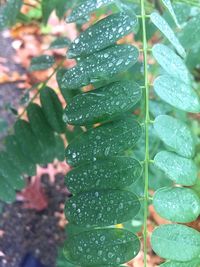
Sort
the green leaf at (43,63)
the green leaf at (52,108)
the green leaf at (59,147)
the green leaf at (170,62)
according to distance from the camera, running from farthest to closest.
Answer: the green leaf at (59,147) → the green leaf at (43,63) → the green leaf at (52,108) → the green leaf at (170,62)

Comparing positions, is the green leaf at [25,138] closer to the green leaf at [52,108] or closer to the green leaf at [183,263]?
the green leaf at [52,108]

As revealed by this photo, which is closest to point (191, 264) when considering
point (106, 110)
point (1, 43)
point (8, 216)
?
point (106, 110)

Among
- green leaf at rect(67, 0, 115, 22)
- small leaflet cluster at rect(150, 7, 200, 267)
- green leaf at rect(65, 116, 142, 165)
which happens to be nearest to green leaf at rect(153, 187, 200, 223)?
small leaflet cluster at rect(150, 7, 200, 267)

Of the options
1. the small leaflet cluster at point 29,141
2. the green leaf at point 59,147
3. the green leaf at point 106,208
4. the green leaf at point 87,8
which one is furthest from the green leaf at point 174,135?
the green leaf at point 59,147

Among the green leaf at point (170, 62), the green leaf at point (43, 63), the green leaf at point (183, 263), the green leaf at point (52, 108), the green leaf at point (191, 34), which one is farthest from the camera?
the green leaf at point (43, 63)

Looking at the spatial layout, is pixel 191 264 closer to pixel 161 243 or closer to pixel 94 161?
pixel 161 243

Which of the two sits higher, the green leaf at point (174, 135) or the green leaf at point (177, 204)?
the green leaf at point (174, 135)

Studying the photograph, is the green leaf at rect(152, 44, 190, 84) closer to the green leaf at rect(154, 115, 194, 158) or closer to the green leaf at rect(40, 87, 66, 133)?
the green leaf at rect(154, 115, 194, 158)
